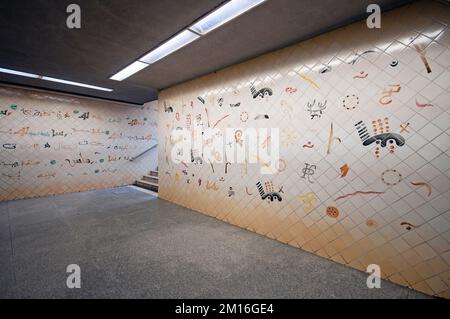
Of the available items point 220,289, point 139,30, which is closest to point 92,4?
point 139,30

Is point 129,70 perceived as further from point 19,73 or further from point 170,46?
point 19,73

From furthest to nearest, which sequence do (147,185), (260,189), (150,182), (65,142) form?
(150,182), (147,185), (65,142), (260,189)

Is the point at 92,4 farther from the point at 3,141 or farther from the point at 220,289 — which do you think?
the point at 3,141

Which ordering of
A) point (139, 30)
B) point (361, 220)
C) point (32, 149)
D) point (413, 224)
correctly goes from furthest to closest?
point (32, 149)
point (139, 30)
point (361, 220)
point (413, 224)

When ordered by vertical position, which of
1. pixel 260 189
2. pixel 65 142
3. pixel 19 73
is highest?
pixel 19 73

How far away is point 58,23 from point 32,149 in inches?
147

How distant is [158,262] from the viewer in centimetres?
210

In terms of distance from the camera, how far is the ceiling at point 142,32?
5.98ft

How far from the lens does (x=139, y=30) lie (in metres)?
2.18

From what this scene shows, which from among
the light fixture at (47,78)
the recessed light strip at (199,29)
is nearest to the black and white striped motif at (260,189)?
the recessed light strip at (199,29)

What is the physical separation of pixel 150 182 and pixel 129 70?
3.47 meters

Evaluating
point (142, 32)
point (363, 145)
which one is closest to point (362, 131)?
point (363, 145)

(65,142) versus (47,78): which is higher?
(47,78)

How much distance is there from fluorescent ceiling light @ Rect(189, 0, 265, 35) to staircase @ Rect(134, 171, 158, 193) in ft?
14.1
